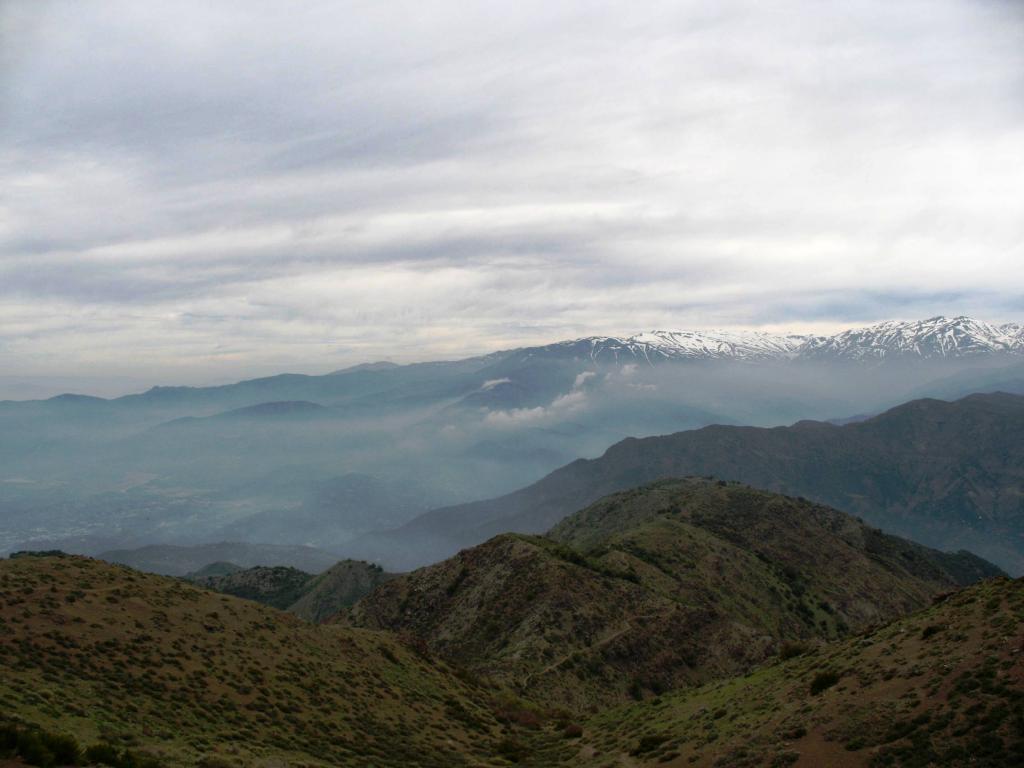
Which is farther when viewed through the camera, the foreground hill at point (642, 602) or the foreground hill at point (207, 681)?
the foreground hill at point (642, 602)

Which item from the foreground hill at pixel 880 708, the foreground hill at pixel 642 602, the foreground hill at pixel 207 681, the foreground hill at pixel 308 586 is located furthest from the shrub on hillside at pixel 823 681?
the foreground hill at pixel 308 586

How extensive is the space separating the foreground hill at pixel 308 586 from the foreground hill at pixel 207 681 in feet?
288

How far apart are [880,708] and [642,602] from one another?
54.7 m

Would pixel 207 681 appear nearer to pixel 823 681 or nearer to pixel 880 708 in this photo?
pixel 823 681

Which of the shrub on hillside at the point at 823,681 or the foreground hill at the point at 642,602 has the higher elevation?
the shrub on hillside at the point at 823,681

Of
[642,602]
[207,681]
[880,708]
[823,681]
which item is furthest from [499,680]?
[880,708]

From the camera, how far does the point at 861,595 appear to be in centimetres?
11406

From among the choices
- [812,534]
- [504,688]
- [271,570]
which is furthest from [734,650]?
[271,570]

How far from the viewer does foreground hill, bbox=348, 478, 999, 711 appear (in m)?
65.9

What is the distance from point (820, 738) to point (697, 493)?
12961 centimetres

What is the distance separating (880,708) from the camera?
25.1m

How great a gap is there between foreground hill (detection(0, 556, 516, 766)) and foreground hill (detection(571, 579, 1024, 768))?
10950 mm

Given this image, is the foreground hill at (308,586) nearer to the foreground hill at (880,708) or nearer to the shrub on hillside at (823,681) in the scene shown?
the foreground hill at (880,708)

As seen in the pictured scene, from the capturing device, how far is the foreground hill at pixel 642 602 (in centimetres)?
6594
